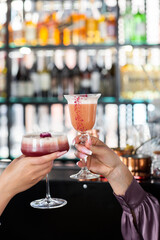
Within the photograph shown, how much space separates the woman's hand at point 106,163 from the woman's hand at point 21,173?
19 centimetres

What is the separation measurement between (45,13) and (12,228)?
2477mm

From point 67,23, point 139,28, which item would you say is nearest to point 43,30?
point 67,23

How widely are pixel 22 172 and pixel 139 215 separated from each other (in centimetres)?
46

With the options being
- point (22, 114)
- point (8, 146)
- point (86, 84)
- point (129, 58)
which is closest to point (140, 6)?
point (129, 58)

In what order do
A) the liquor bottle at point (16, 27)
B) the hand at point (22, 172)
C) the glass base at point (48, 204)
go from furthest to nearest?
the liquor bottle at point (16, 27) → the glass base at point (48, 204) → the hand at point (22, 172)

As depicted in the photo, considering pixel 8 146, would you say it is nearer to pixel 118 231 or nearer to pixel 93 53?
pixel 93 53

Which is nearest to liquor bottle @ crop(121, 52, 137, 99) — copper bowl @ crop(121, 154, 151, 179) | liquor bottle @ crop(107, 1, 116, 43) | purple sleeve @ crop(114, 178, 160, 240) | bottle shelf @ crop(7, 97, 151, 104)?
bottle shelf @ crop(7, 97, 151, 104)

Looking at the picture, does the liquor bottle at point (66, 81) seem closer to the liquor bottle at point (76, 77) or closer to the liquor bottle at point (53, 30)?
the liquor bottle at point (76, 77)

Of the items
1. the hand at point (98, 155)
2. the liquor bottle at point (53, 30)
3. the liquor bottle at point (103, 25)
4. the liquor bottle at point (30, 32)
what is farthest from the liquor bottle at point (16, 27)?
the hand at point (98, 155)

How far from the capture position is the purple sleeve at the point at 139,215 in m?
1.19

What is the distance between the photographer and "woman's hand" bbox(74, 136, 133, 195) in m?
1.14

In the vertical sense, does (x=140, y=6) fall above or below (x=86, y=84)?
above

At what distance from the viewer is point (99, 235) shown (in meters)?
1.56

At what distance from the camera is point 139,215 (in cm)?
120
